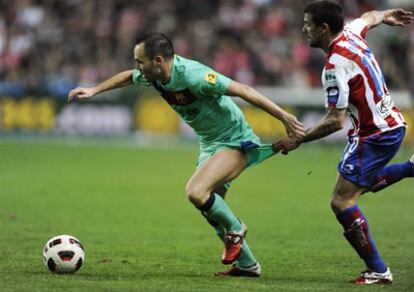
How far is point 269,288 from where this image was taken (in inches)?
316

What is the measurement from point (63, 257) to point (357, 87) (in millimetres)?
2838

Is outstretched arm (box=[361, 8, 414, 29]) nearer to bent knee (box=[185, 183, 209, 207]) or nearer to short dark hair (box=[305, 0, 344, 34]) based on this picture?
short dark hair (box=[305, 0, 344, 34])

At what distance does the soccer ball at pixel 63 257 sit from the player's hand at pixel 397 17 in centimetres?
351

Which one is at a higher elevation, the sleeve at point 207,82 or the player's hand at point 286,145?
the sleeve at point 207,82

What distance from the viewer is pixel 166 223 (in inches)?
512

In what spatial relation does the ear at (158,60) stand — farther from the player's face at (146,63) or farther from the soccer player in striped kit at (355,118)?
the soccer player in striped kit at (355,118)

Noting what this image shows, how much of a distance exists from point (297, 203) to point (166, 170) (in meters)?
4.71

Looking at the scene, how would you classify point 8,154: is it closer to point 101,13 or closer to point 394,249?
point 101,13

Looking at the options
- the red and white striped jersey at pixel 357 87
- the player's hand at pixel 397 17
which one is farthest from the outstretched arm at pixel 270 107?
the player's hand at pixel 397 17

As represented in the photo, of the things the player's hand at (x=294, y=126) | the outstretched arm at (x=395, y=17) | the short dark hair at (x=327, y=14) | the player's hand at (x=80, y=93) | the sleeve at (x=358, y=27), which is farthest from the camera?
the outstretched arm at (x=395, y=17)

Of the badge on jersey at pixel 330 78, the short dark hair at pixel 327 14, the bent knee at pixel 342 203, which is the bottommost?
the bent knee at pixel 342 203

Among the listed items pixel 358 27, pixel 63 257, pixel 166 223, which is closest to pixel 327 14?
pixel 358 27

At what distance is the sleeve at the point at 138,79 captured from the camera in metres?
8.92

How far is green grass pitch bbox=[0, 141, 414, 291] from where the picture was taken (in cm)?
852
